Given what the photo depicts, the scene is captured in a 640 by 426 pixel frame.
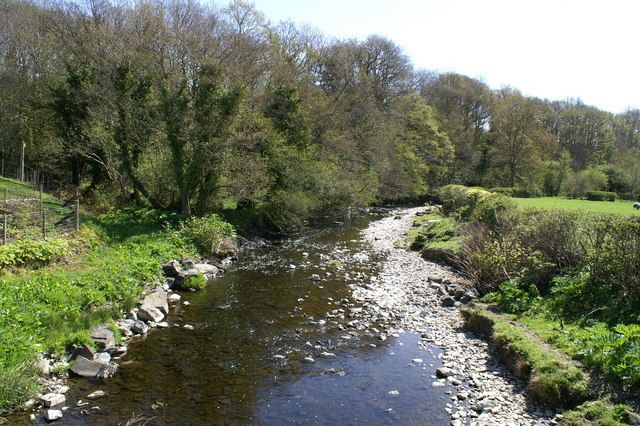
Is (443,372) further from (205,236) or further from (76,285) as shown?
(205,236)

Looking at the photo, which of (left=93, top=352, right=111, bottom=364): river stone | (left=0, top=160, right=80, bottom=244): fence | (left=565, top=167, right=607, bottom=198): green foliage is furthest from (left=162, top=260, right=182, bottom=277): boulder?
(left=565, top=167, right=607, bottom=198): green foliage

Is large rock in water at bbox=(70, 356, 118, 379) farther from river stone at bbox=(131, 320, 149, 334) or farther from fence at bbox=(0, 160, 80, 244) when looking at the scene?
fence at bbox=(0, 160, 80, 244)

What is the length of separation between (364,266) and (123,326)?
42.6ft

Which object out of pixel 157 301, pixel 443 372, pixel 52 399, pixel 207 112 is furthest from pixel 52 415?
pixel 207 112

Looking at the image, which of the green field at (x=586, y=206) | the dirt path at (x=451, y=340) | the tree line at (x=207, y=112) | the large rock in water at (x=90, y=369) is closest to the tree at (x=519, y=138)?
the tree line at (x=207, y=112)

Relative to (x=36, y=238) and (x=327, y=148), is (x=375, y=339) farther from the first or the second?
(x=327, y=148)

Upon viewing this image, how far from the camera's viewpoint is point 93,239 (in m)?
19.8

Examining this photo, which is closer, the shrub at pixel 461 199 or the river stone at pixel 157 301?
the river stone at pixel 157 301

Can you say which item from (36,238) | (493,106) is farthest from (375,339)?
(493,106)

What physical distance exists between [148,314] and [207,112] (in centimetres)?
1424

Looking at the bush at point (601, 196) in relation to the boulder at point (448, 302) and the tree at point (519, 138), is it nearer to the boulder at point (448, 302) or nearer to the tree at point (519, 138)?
the tree at point (519, 138)

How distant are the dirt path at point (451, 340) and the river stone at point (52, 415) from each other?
8.16 metres

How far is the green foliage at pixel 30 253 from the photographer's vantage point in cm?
1459

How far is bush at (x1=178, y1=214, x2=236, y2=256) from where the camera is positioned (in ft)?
78.6
